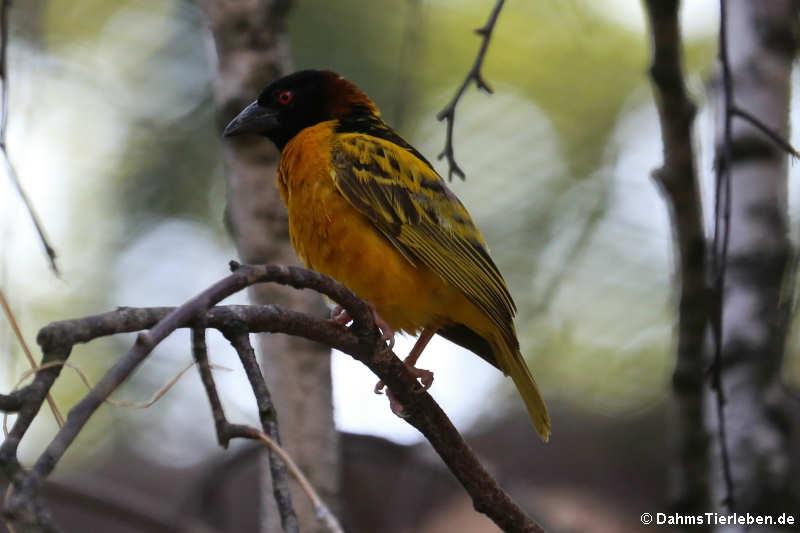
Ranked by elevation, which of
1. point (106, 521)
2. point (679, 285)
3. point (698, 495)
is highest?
point (679, 285)

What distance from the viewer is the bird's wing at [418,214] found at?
3.42 m

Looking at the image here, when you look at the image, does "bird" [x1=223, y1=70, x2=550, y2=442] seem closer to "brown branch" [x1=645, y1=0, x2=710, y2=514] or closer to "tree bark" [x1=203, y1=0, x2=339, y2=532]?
"tree bark" [x1=203, y1=0, x2=339, y2=532]

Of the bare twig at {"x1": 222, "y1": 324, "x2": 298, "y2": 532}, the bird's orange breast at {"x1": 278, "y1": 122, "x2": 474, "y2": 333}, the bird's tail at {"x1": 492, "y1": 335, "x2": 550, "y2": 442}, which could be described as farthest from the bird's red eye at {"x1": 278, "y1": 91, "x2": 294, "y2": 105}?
the bare twig at {"x1": 222, "y1": 324, "x2": 298, "y2": 532}

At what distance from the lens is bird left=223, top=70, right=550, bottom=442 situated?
3.36 meters

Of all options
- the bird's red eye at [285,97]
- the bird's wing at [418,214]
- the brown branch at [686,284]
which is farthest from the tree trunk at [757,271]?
the bird's red eye at [285,97]

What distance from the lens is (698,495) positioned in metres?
3.86

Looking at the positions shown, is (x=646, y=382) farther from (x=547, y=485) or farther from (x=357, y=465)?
(x=357, y=465)

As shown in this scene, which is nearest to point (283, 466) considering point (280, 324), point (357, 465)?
point (280, 324)

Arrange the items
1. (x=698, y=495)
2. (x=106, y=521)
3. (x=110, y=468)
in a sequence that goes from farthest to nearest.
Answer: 1. (x=110, y=468)
2. (x=106, y=521)
3. (x=698, y=495)

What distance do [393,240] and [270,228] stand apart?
0.60 m

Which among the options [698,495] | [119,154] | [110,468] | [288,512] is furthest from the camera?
[119,154]

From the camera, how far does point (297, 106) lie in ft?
13.5

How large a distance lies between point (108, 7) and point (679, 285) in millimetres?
4138

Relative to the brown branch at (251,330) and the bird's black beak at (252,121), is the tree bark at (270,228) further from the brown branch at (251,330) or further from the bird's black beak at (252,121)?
the brown branch at (251,330)
